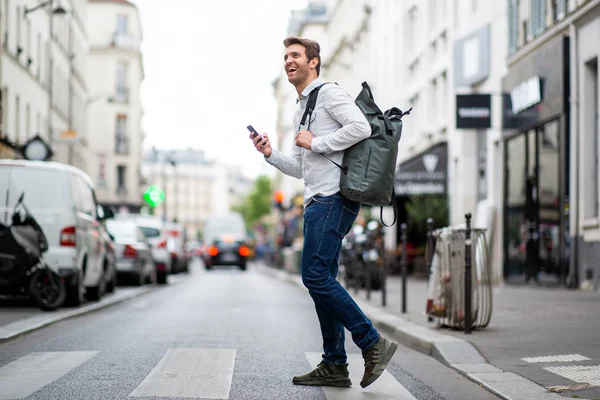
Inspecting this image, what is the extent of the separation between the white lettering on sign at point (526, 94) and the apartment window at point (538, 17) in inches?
40.6

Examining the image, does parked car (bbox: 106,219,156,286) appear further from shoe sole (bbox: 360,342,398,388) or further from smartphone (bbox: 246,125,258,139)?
shoe sole (bbox: 360,342,398,388)

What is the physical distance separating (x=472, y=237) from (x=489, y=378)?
3.15 meters

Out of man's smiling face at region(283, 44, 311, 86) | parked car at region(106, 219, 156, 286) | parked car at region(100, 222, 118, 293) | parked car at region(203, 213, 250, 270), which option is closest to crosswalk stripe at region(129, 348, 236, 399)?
man's smiling face at region(283, 44, 311, 86)

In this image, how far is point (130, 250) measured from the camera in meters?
24.6

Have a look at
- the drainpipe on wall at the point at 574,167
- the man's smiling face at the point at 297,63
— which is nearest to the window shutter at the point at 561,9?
the drainpipe on wall at the point at 574,167

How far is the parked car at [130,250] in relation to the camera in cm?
2458

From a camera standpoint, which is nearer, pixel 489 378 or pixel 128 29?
pixel 489 378

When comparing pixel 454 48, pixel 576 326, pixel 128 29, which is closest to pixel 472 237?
pixel 576 326

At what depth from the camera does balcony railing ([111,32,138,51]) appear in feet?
281

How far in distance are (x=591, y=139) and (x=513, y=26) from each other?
5.95m

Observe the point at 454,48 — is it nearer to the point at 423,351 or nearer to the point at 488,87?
the point at 488,87

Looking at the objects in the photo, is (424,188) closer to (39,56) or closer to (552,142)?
(552,142)

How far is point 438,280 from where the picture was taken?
11000mm

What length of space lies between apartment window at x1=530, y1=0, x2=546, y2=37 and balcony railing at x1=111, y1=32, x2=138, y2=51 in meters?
65.2
